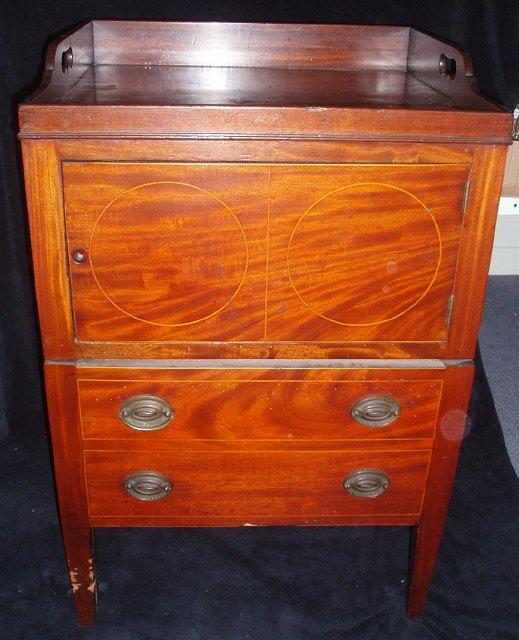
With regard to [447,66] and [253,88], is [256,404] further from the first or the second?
[447,66]

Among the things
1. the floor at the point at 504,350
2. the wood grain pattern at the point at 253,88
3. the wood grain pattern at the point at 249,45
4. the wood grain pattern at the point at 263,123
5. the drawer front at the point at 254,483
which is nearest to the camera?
the wood grain pattern at the point at 263,123

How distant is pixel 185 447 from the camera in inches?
49.9

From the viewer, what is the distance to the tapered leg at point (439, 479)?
1230 millimetres

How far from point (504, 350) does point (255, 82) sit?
1.30 meters

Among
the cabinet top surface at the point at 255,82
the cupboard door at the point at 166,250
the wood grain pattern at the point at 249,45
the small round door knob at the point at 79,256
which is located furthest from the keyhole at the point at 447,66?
the small round door knob at the point at 79,256

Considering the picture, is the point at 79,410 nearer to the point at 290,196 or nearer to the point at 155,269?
the point at 155,269

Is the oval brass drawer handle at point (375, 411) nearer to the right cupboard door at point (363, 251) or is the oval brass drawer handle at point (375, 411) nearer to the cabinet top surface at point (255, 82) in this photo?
the right cupboard door at point (363, 251)

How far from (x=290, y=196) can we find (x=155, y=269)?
0.24 metres

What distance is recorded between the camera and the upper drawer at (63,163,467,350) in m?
1.08

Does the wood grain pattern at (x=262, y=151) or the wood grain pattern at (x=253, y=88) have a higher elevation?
the wood grain pattern at (x=253, y=88)

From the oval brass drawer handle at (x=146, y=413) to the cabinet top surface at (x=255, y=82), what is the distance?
1.46ft

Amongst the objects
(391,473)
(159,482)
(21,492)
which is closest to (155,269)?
(159,482)

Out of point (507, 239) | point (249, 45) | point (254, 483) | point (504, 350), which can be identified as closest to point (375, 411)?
point (254, 483)

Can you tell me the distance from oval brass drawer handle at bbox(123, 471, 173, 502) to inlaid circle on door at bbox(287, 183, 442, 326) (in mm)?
415
